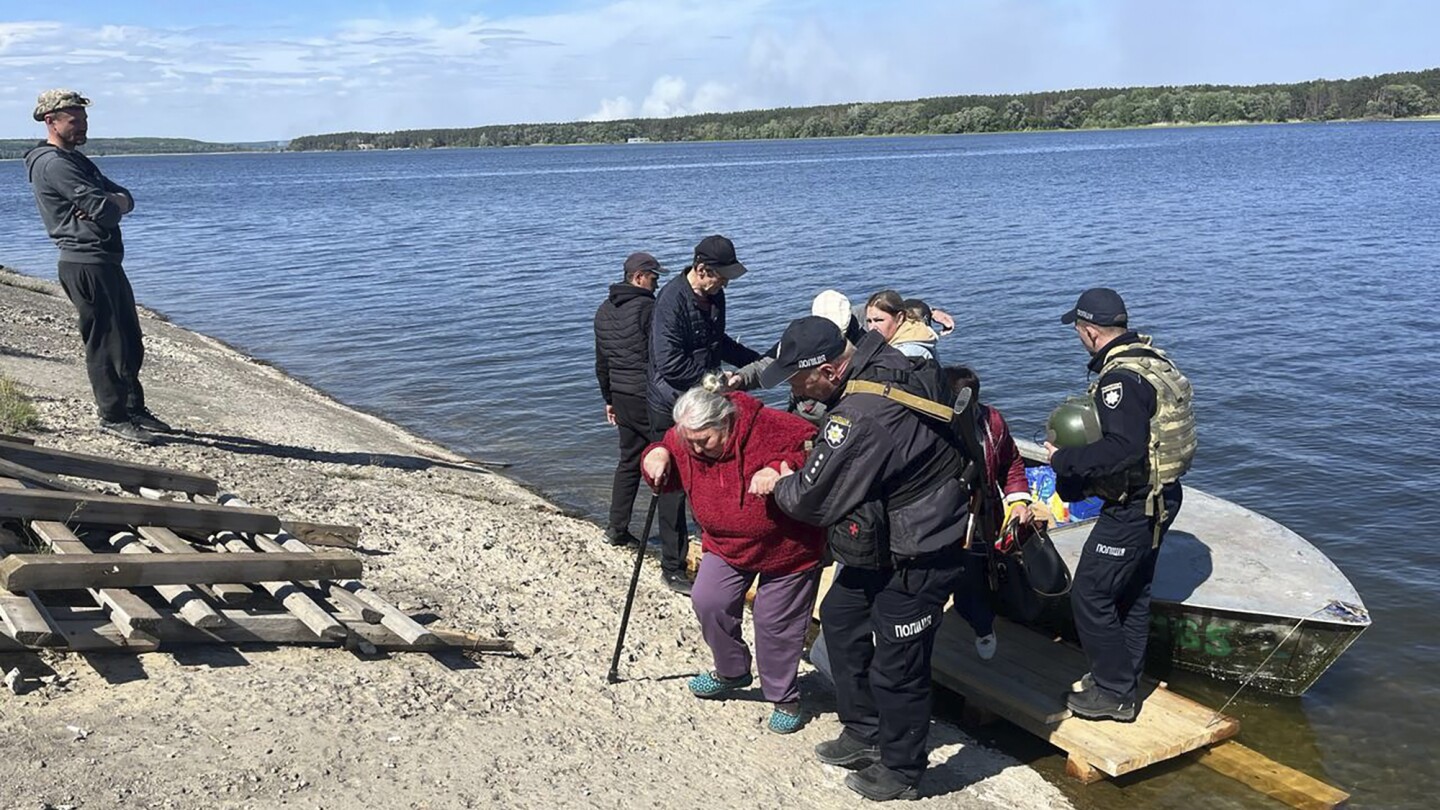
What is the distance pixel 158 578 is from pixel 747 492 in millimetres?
2811

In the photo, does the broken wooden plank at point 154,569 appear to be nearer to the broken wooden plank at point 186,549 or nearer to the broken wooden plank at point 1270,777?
the broken wooden plank at point 186,549

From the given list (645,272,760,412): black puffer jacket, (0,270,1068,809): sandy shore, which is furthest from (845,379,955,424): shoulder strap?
(645,272,760,412): black puffer jacket

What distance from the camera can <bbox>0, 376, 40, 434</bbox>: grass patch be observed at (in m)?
8.48

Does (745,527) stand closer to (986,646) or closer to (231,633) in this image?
(986,646)

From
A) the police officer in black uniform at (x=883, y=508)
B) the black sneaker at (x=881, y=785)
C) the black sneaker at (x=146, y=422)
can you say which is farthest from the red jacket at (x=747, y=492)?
the black sneaker at (x=146, y=422)

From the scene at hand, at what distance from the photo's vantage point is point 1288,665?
639 centimetres

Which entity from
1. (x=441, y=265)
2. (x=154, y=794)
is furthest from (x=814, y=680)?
(x=441, y=265)

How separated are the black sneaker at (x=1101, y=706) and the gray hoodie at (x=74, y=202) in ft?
24.1

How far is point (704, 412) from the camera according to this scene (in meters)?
4.75

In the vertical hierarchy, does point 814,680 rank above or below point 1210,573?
below

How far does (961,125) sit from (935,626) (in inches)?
6271

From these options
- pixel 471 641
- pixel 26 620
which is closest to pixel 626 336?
pixel 471 641

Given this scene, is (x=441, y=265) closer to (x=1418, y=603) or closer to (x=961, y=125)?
(x=1418, y=603)

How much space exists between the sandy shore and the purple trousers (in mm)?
361
